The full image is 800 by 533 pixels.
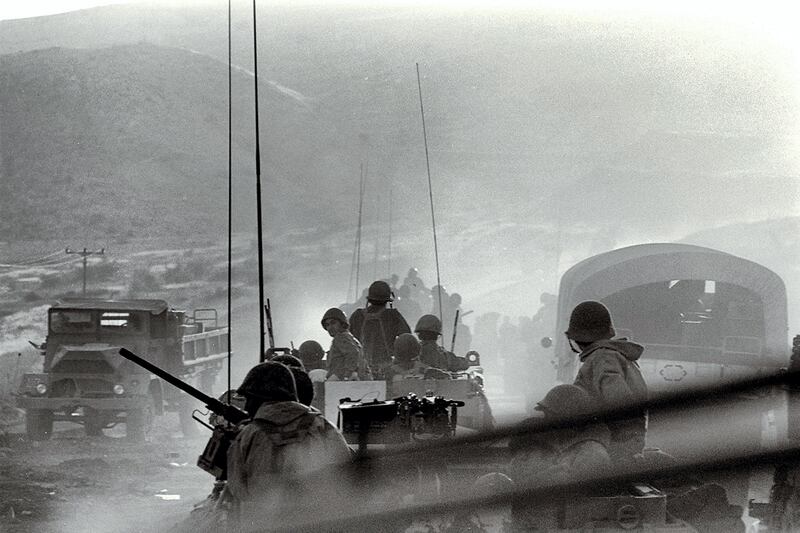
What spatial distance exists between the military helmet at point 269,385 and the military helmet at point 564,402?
1.28 m

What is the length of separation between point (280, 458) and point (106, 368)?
15.0m

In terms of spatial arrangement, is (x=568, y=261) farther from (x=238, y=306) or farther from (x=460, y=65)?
(x=460, y=65)

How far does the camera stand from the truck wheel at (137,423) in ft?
73.5

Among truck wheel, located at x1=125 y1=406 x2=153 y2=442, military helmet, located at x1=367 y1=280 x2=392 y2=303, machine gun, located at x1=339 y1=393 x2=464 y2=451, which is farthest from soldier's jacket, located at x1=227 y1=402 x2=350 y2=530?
truck wheel, located at x1=125 y1=406 x2=153 y2=442

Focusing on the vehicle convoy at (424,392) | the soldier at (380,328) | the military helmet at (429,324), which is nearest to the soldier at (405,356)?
the vehicle convoy at (424,392)

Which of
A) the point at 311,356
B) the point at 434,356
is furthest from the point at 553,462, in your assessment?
the point at 434,356

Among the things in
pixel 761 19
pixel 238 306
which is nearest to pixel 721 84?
pixel 761 19

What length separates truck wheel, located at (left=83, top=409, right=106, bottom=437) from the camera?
73.7 ft

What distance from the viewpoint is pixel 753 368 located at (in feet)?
65.8

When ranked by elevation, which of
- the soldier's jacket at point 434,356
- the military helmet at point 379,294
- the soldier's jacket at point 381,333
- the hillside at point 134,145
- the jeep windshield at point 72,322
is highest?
the hillside at point 134,145

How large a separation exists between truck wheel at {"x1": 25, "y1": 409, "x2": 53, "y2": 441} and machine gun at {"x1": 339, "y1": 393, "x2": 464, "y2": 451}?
1321 cm

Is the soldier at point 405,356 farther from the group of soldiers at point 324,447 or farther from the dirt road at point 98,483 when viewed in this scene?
the group of soldiers at point 324,447

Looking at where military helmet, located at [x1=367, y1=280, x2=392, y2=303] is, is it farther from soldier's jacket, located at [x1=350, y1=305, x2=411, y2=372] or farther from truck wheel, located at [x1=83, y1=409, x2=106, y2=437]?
truck wheel, located at [x1=83, y1=409, x2=106, y2=437]

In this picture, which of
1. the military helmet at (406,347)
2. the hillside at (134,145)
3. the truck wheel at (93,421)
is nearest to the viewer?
the military helmet at (406,347)
